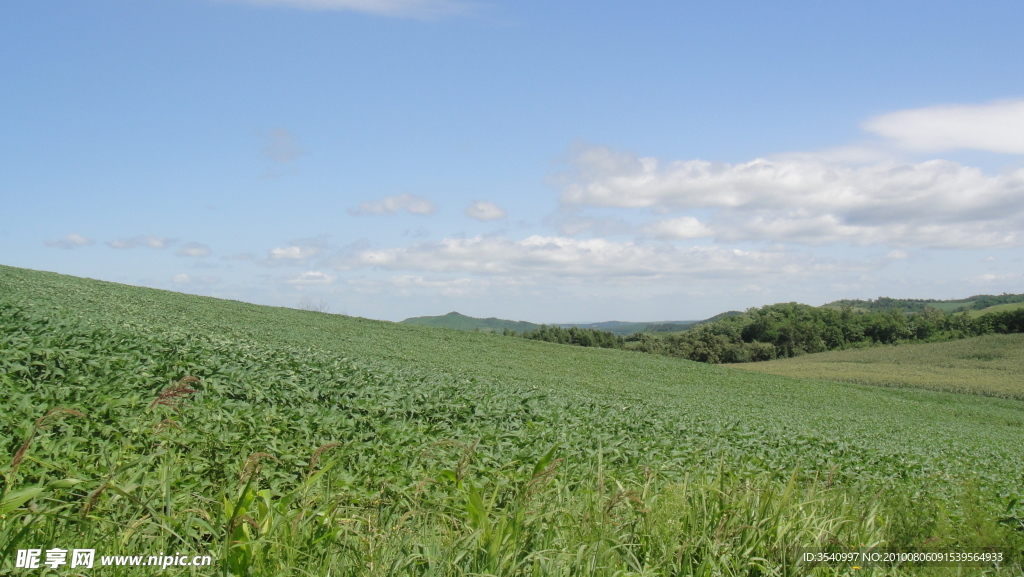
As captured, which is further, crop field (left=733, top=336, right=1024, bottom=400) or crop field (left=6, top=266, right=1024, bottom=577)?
crop field (left=733, top=336, right=1024, bottom=400)

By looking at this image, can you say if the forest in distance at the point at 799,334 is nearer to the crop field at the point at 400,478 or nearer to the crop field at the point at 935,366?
the crop field at the point at 935,366

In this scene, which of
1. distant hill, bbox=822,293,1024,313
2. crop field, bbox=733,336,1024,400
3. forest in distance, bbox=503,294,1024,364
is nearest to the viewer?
crop field, bbox=733,336,1024,400

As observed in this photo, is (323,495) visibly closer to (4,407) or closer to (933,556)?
(4,407)

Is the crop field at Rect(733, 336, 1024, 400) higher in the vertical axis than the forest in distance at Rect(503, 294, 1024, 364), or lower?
lower

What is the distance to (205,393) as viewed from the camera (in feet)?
24.8

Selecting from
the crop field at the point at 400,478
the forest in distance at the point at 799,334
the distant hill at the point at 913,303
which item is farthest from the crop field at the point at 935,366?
the distant hill at the point at 913,303

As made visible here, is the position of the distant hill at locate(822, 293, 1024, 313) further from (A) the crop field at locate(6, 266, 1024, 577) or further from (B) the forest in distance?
(A) the crop field at locate(6, 266, 1024, 577)

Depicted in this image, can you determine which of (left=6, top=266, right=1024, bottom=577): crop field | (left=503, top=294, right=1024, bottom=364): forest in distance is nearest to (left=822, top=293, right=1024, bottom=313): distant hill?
(left=503, top=294, right=1024, bottom=364): forest in distance

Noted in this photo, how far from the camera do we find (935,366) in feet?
182

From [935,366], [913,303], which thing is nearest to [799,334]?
[935,366]

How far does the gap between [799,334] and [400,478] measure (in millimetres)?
87138

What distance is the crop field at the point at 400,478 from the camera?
375cm

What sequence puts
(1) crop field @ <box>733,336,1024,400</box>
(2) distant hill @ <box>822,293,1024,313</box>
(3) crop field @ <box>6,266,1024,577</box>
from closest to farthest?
(3) crop field @ <box>6,266,1024,577</box> < (1) crop field @ <box>733,336,1024,400</box> < (2) distant hill @ <box>822,293,1024,313</box>

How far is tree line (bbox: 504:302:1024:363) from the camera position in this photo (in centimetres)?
7512
